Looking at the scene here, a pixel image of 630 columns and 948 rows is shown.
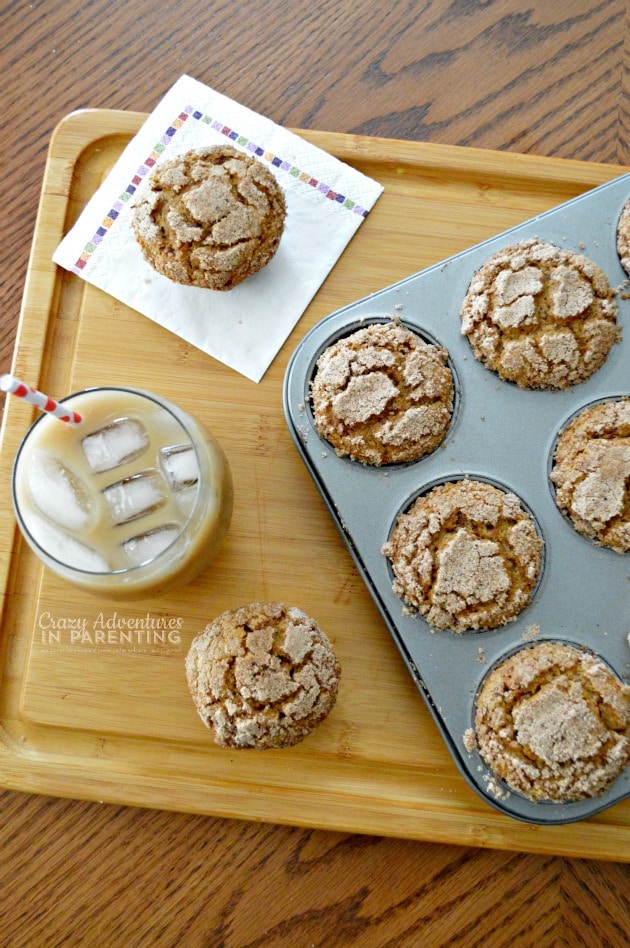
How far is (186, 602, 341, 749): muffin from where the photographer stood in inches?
63.2

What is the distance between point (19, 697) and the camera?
1.82 metres

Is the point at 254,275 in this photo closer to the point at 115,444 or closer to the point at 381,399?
the point at 381,399

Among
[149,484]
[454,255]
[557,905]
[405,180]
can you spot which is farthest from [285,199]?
[557,905]

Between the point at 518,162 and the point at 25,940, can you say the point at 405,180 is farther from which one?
the point at 25,940

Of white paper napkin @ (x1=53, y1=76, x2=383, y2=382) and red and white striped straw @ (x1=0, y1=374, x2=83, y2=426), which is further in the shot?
white paper napkin @ (x1=53, y1=76, x2=383, y2=382)

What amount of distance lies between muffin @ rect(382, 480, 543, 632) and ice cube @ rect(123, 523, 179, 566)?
0.51 m

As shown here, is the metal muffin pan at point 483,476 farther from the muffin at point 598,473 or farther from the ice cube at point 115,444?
the ice cube at point 115,444

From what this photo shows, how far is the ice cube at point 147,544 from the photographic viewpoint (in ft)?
4.86

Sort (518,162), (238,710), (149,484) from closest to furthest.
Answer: (149,484) < (238,710) < (518,162)

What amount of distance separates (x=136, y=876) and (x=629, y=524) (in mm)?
1444

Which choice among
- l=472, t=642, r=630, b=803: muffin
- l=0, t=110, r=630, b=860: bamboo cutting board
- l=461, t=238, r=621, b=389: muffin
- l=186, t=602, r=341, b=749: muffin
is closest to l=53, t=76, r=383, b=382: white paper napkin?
l=0, t=110, r=630, b=860: bamboo cutting board

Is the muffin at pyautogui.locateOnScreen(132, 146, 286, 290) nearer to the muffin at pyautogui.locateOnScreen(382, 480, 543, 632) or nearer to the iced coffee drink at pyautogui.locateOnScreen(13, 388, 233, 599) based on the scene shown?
the iced coffee drink at pyautogui.locateOnScreen(13, 388, 233, 599)

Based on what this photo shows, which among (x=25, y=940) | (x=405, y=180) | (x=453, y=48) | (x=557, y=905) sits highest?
(x=453, y=48)

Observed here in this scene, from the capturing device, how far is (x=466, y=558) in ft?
5.49
